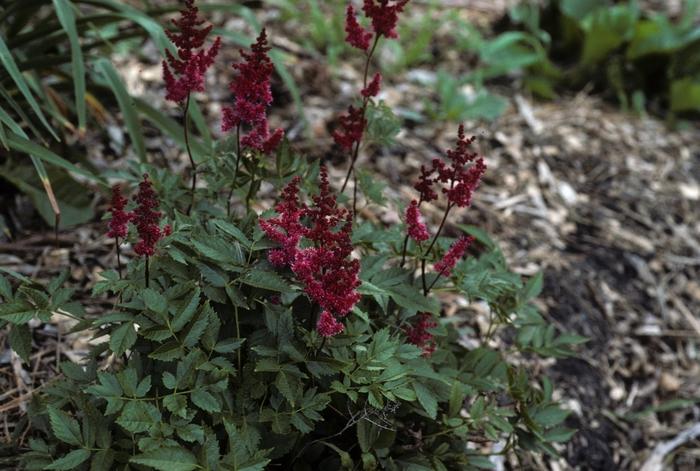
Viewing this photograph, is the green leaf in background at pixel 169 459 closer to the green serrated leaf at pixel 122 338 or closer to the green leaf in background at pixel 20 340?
the green serrated leaf at pixel 122 338

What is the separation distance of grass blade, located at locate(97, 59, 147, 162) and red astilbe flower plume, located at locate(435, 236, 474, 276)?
3.95 ft

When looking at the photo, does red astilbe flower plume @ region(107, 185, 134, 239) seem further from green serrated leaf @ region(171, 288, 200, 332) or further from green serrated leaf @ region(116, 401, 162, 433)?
green serrated leaf @ region(116, 401, 162, 433)

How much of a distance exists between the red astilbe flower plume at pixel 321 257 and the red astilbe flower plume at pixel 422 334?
11.0 inches

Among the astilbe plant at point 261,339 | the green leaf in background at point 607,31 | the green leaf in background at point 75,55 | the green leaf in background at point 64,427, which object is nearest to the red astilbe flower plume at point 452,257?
the astilbe plant at point 261,339

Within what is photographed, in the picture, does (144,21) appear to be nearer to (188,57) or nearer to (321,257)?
(188,57)

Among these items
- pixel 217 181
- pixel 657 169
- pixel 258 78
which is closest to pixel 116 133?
pixel 217 181

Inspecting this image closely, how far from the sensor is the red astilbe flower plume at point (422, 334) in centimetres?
173

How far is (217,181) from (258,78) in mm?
316

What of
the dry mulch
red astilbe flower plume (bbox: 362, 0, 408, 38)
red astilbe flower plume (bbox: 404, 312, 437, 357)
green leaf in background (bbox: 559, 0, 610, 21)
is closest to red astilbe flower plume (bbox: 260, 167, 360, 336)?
red astilbe flower plume (bbox: 404, 312, 437, 357)

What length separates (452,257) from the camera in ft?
5.49

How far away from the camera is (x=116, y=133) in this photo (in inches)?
121

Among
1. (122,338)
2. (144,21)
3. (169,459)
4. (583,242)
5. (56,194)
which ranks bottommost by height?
(583,242)

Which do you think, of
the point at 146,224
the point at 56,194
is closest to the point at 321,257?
the point at 146,224

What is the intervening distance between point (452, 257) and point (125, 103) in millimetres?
1353
